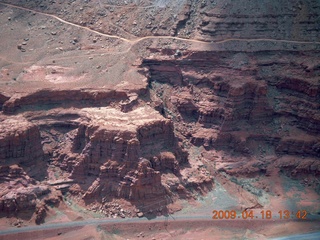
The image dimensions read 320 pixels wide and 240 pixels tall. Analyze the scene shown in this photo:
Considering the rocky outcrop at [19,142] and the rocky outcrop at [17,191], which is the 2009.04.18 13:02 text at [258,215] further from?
the rocky outcrop at [19,142]

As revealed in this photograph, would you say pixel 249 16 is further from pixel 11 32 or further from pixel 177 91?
pixel 11 32

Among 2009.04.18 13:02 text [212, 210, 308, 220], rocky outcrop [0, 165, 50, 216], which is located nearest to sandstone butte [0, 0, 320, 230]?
rocky outcrop [0, 165, 50, 216]

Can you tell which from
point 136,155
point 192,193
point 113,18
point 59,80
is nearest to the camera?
point 136,155

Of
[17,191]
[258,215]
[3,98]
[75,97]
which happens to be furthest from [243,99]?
[17,191]

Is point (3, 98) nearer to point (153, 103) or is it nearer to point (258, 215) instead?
point (153, 103)

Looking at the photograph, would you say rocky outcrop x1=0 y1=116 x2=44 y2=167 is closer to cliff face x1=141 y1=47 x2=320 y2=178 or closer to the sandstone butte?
the sandstone butte

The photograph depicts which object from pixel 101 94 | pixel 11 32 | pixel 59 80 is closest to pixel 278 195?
pixel 101 94

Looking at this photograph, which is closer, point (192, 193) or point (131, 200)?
point (131, 200)
